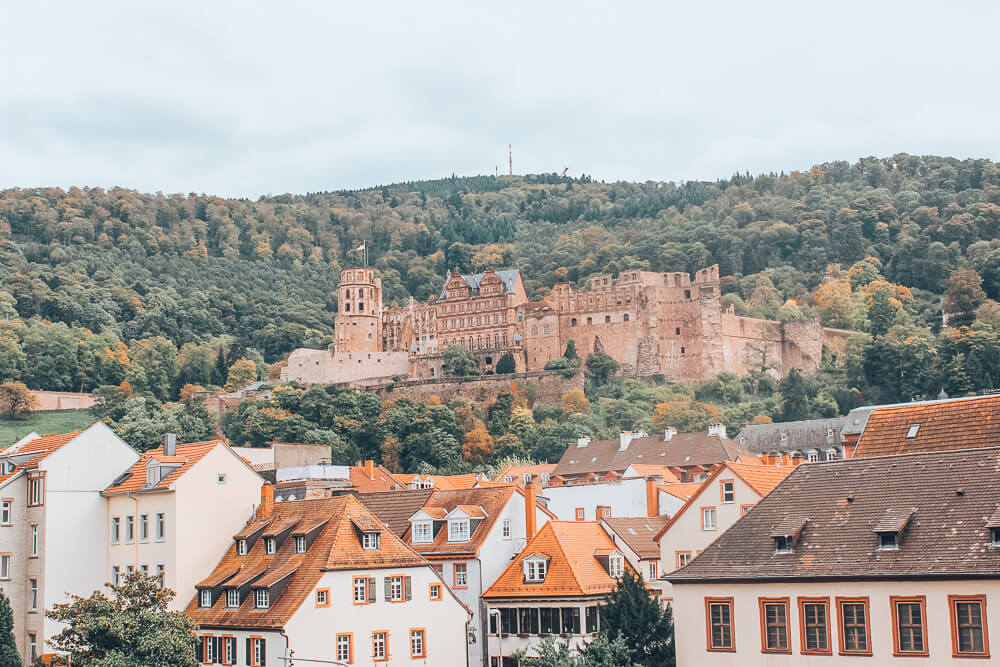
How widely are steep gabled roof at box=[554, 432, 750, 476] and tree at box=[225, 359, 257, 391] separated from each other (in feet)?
170

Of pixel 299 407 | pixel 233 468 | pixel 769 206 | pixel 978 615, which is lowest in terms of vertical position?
pixel 978 615

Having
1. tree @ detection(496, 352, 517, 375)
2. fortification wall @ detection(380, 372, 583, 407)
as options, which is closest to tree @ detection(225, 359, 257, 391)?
fortification wall @ detection(380, 372, 583, 407)

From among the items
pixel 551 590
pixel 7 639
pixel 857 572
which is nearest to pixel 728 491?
pixel 551 590

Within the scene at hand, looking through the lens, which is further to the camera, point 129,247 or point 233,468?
point 129,247

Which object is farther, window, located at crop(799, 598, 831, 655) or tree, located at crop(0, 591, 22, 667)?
tree, located at crop(0, 591, 22, 667)

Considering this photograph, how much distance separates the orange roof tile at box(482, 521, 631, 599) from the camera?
46844 mm

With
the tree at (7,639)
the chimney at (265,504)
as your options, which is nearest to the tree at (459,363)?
the chimney at (265,504)

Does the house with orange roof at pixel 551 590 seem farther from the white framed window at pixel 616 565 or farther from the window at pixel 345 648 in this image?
the window at pixel 345 648

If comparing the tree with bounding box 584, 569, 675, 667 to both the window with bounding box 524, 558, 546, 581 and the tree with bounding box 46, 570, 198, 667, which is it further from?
the tree with bounding box 46, 570, 198, 667

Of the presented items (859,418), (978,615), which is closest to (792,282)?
(859,418)

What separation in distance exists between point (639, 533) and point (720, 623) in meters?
15.8

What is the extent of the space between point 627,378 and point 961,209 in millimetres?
56528

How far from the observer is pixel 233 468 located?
166ft

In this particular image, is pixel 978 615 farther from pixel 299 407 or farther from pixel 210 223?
pixel 210 223
